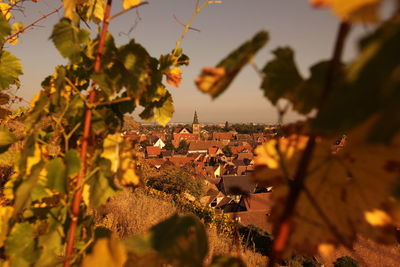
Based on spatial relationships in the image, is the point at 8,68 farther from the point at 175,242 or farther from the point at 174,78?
the point at 175,242

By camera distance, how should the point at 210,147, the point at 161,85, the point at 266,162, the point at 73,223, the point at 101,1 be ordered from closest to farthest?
the point at 266,162
the point at 73,223
the point at 161,85
the point at 101,1
the point at 210,147

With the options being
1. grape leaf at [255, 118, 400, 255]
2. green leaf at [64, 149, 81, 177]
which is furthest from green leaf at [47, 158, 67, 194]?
grape leaf at [255, 118, 400, 255]

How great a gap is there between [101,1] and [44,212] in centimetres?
100

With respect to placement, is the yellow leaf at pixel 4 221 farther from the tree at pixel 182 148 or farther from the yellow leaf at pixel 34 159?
the tree at pixel 182 148

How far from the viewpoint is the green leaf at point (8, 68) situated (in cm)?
124

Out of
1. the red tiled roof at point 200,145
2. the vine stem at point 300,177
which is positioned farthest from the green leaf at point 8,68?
the red tiled roof at point 200,145

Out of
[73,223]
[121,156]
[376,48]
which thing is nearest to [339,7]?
[376,48]

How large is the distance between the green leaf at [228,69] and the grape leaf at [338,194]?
0.20m

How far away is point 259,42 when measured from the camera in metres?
0.47

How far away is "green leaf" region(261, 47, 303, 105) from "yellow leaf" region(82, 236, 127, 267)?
40 cm

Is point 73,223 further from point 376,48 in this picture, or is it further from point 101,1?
point 101,1

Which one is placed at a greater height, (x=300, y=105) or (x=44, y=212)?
(x=300, y=105)

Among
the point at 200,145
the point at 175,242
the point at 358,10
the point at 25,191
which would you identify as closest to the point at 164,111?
the point at 25,191

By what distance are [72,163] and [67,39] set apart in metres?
0.43
